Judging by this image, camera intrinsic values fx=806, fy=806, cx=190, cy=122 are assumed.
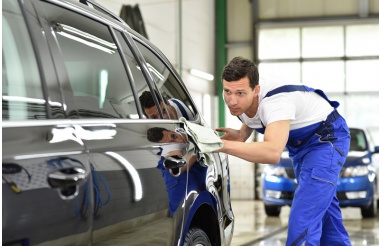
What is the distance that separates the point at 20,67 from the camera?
2.38 m

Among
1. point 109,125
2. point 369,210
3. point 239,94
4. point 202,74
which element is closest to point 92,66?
point 109,125

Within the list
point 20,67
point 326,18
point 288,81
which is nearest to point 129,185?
point 20,67

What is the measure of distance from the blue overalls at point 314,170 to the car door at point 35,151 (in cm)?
203

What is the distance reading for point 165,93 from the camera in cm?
368

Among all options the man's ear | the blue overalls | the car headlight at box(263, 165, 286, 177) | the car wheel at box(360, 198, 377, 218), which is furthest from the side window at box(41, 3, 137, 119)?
the car wheel at box(360, 198, 377, 218)

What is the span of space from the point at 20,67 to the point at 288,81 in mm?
2267

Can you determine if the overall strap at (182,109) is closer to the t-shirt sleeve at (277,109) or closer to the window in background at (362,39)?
the t-shirt sleeve at (277,109)

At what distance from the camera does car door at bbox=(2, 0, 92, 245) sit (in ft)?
6.76

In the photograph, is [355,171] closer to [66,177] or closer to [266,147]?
[266,147]

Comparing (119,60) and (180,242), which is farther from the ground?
(119,60)

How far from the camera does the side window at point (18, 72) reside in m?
2.30

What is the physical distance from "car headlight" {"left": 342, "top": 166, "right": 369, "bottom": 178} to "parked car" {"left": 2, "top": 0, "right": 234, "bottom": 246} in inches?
382

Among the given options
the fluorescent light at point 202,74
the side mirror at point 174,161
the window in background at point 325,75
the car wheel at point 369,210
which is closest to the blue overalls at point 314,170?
the side mirror at point 174,161

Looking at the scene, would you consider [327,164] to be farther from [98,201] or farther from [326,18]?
[326,18]
